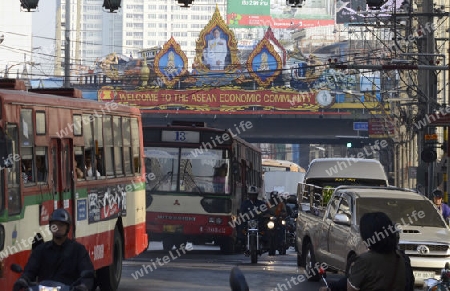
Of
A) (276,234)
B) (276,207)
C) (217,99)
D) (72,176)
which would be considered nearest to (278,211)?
(276,207)

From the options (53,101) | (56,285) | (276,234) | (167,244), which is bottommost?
(167,244)

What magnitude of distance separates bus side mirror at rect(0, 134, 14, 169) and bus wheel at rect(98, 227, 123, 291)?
5.36m

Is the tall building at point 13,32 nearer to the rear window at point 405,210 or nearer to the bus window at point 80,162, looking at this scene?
the rear window at point 405,210

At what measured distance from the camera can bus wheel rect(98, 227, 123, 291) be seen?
716 inches

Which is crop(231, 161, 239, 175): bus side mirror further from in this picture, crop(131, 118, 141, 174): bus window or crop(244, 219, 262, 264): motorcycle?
crop(131, 118, 141, 174): bus window

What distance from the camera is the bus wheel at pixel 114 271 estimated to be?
18.2 meters

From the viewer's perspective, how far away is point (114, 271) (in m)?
18.5

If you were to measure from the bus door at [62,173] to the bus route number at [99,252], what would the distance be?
1.34m

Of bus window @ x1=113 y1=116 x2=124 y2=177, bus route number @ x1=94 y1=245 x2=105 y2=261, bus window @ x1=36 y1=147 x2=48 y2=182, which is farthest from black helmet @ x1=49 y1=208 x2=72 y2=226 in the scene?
bus window @ x1=113 y1=116 x2=124 y2=177

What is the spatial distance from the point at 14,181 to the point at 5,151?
691 mm

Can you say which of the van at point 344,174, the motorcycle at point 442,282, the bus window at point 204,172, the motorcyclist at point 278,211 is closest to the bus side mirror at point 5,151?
the motorcycle at point 442,282

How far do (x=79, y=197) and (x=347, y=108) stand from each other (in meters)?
72.8

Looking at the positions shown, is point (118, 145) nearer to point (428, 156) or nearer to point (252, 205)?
point (252, 205)

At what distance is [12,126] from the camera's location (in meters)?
13.8
